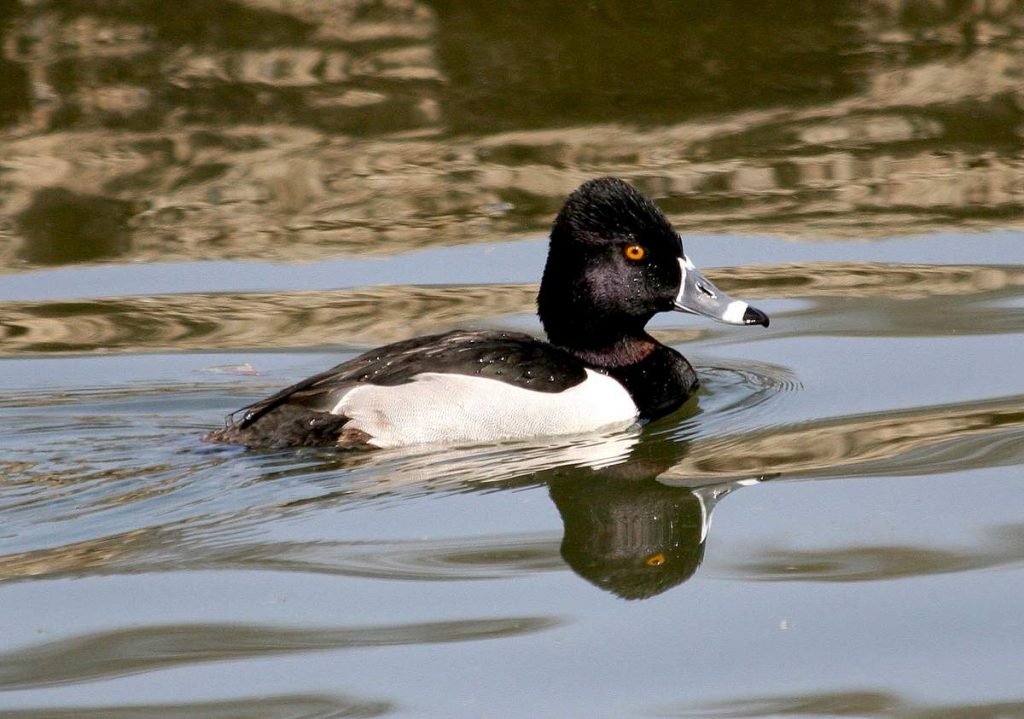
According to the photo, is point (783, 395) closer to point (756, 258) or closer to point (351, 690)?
point (756, 258)

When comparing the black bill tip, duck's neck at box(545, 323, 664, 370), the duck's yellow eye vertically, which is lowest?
duck's neck at box(545, 323, 664, 370)

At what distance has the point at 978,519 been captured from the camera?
5492 mm

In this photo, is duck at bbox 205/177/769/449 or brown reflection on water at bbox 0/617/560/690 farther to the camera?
duck at bbox 205/177/769/449

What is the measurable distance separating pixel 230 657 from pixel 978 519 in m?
2.39

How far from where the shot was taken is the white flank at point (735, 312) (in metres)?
7.24

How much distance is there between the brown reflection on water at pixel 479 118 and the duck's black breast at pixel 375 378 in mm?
2389

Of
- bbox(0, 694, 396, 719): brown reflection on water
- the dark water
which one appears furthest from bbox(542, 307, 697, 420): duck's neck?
bbox(0, 694, 396, 719): brown reflection on water

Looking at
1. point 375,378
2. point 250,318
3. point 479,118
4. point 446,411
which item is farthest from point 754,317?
point 479,118

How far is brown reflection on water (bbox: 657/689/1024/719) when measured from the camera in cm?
422

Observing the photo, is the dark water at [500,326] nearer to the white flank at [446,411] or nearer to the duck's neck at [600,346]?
the white flank at [446,411]

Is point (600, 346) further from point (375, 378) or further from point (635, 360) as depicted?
point (375, 378)

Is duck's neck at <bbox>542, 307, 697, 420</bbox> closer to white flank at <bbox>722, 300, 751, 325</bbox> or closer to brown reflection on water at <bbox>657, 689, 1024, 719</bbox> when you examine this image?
white flank at <bbox>722, 300, 751, 325</bbox>

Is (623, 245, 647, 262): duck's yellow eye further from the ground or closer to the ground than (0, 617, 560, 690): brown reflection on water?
further from the ground

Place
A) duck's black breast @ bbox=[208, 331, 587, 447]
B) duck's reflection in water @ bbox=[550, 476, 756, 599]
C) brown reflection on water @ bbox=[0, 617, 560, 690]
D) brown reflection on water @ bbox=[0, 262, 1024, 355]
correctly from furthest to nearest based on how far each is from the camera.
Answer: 1. brown reflection on water @ bbox=[0, 262, 1024, 355]
2. duck's black breast @ bbox=[208, 331, 587, 447]
3. duck's reflection in water @ bbox=[550, 476, 756, 599]
4. brown reflection on water @ bbox=[0, 617, 560, 690]
